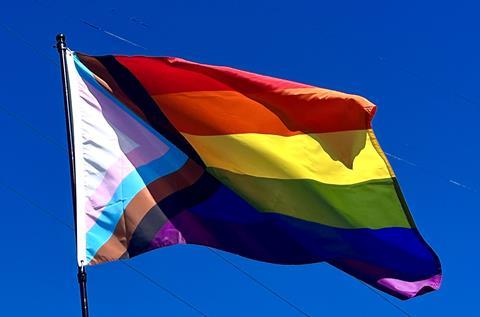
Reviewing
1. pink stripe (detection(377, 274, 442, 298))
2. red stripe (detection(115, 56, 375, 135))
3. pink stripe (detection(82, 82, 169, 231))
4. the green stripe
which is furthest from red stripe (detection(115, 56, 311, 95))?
pink stripe (detection(377, 274, 442, 298))

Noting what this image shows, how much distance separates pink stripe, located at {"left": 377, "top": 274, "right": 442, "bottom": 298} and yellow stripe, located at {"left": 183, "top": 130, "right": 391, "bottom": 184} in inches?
55.5

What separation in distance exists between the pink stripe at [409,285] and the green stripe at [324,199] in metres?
0.75

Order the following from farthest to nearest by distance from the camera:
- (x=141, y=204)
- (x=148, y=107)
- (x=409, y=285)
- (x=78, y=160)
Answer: (x=409, y=285)
(x=148, y=107)
(x=141, y=204)
(x=78, y=160)

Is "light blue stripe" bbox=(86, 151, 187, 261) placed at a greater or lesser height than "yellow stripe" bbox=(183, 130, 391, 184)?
lesser

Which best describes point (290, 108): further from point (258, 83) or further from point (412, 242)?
point (412, 242)

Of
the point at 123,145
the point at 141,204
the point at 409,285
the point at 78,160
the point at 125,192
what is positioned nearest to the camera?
the point at 78,160

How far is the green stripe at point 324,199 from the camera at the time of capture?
1274cm

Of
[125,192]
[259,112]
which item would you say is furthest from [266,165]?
[125,192]

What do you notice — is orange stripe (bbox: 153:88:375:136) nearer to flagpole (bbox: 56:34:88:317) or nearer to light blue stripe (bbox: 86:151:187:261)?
light blue stripe (bbox: 86:151:187:261)

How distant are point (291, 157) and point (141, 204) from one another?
211 centimetres

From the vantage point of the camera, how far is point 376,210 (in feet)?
42.3

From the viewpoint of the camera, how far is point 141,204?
12031 mm

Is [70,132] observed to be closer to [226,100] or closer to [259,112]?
[226,100]

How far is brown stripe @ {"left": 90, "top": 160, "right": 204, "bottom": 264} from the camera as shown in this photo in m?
11.3
